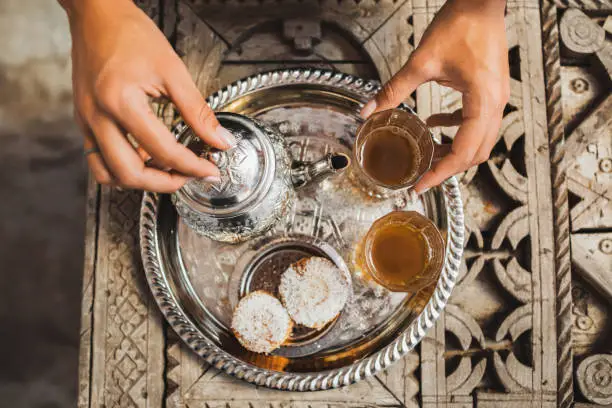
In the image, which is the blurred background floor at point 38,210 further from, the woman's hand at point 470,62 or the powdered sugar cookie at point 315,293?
the woman's hand at point 470,62

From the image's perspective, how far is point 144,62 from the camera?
64cm

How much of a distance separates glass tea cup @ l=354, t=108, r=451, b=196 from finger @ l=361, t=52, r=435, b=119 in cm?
2

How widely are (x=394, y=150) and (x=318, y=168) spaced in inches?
6.2

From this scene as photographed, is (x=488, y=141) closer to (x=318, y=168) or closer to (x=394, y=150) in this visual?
(x=394, y=150)

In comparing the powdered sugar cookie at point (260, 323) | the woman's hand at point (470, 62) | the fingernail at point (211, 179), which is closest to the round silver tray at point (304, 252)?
the powdered sugar cookie at point (260, 323)

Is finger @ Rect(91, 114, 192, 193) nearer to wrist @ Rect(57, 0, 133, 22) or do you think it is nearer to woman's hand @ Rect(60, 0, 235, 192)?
woman's hand @ Rect(60, 0, 235, 192)

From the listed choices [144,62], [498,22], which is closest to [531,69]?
[498,22]

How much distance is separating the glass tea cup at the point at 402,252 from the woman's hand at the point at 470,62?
0.13m

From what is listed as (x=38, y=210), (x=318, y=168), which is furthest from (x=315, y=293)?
(x=38, y=210)

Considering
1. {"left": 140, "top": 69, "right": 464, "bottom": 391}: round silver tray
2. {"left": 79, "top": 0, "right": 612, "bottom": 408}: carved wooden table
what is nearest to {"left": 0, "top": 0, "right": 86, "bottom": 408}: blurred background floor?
{"left": 79, "top": 0, "right": 612, "bottom": 408}: carved wooden table

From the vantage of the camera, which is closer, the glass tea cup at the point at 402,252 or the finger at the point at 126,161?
the finger at the point at 126,161

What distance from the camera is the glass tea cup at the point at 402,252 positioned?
2.60ft

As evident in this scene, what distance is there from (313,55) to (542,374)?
735mm

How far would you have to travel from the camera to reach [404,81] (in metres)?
0.73
